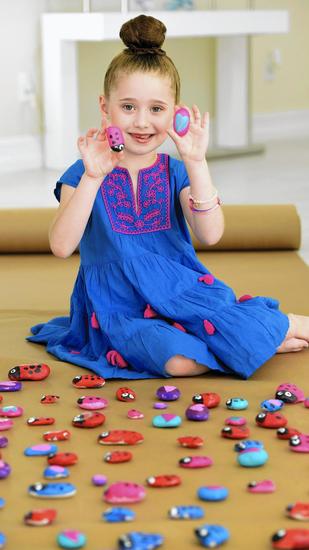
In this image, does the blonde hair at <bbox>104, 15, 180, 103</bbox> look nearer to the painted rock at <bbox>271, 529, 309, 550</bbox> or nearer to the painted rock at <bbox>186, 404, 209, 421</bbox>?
the painted rock at <bbox>186, 404, 209, 421</bbox>

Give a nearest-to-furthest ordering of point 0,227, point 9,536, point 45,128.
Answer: point 9,536
point 0,227
point 45,128

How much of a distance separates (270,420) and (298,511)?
1.00 feet

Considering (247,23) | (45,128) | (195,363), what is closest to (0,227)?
(195,363)

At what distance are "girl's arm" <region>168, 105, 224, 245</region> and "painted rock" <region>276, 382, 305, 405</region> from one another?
34 cm

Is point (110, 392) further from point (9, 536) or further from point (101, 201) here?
A: point (9, 536)

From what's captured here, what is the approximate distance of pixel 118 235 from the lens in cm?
189

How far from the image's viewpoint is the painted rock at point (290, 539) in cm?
118

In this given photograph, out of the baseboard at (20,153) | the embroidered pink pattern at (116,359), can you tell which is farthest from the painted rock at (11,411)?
the baseboard at (20,153)

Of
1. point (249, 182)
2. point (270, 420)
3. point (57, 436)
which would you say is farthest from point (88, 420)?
point (249, 182)

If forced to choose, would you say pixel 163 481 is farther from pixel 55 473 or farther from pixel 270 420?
pixel 270 420

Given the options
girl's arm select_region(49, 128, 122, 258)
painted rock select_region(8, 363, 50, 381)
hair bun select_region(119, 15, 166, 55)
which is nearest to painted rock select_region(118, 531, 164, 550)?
Result: painted rock select_region(8, 363, 50, 381)

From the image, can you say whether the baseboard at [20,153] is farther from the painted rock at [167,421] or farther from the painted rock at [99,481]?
the painted rock at [99,481]

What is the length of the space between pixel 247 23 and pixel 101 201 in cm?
323

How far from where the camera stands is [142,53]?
1.83 meters
